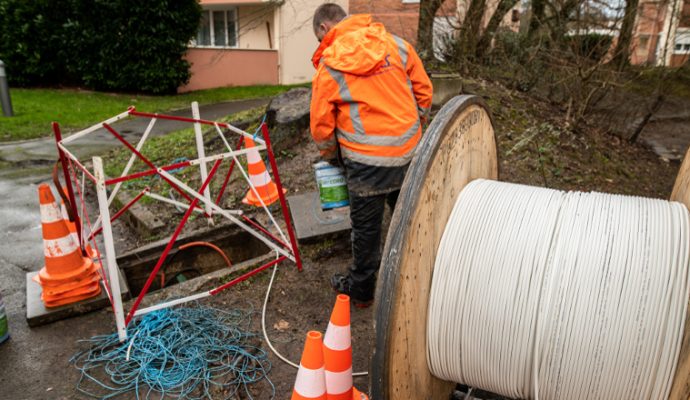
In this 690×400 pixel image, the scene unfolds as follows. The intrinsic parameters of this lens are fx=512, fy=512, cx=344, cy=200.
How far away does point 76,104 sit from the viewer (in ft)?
45.3

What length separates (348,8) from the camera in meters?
18.7

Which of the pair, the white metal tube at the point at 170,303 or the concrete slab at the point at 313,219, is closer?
the white metal tube at the point at 170,303

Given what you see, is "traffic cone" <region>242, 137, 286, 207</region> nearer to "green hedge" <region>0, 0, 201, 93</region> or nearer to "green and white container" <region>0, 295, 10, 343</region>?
"green and white container" <region>0, 295, 10, 343</region>

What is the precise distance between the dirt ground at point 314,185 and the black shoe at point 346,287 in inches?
2.6

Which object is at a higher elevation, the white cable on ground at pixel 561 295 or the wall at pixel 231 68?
the wall at pixel 231 68

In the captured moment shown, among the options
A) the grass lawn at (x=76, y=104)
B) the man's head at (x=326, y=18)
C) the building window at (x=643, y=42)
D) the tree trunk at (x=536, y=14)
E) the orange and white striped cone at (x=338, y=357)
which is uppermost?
the tree trunk at (x=536, y=14)

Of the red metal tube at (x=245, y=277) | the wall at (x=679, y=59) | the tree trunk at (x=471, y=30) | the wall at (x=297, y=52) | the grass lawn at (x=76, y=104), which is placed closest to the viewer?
the red metal tube at (x=245, y=277)

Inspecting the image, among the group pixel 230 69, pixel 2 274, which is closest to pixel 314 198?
pixel 2 274

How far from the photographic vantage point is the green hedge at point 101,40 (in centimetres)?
1508

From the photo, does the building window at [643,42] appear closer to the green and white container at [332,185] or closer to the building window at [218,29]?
the green and white container at [332,185]

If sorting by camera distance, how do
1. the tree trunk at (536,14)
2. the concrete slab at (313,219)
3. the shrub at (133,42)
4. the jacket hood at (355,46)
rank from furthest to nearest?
the shrub at (133,42) → the tree trunk at (536,14) → the concrete slab at (313,219) → the jacket hood at (355,46)

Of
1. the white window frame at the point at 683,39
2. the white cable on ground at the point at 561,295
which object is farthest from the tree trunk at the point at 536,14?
the white cable on ground at the point at 561,295

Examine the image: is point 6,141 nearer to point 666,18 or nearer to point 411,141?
point 411,141

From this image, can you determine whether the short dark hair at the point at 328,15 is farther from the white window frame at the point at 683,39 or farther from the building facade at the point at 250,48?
the building facade at the point at 250,48
